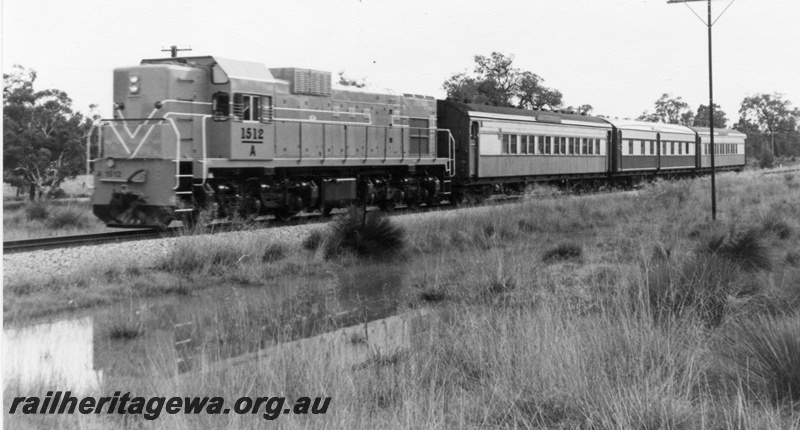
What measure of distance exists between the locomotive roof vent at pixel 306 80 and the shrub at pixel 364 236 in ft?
15.3

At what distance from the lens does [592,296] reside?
8.73 m

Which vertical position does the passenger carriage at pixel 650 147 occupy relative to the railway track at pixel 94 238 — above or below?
above

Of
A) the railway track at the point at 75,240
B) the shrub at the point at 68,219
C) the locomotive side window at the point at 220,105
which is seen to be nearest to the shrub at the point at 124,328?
the railway track at the point at 75,240

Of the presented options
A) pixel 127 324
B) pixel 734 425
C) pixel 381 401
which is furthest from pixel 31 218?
pixel 734 425

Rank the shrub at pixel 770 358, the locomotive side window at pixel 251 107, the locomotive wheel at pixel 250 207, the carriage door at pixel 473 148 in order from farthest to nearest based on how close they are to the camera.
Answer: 1. the carriage door at pixel 473 148
2. the locomotive wheel at pixel 250 207
3. the locomotive side window at pixel 251 107
4. the shrub at pixel 770 358

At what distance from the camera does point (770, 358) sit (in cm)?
565

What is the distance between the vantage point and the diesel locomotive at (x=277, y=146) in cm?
1503

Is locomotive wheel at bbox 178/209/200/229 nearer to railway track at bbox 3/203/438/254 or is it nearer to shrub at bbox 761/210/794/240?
railway track at bbox 3/203/438/254

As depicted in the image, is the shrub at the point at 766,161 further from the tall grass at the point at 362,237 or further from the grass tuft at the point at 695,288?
→ the grass tuft at the point at 695,288

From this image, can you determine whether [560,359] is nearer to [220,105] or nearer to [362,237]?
[362,237]

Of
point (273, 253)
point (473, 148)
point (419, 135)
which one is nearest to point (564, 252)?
point (273, 253)

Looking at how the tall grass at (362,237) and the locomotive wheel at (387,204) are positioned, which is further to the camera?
the locomotive wheel at (387,204)

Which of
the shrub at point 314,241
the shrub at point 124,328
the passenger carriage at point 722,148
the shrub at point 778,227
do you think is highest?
the passenger carriage at point 722,148

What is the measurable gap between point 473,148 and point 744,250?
1338cm
